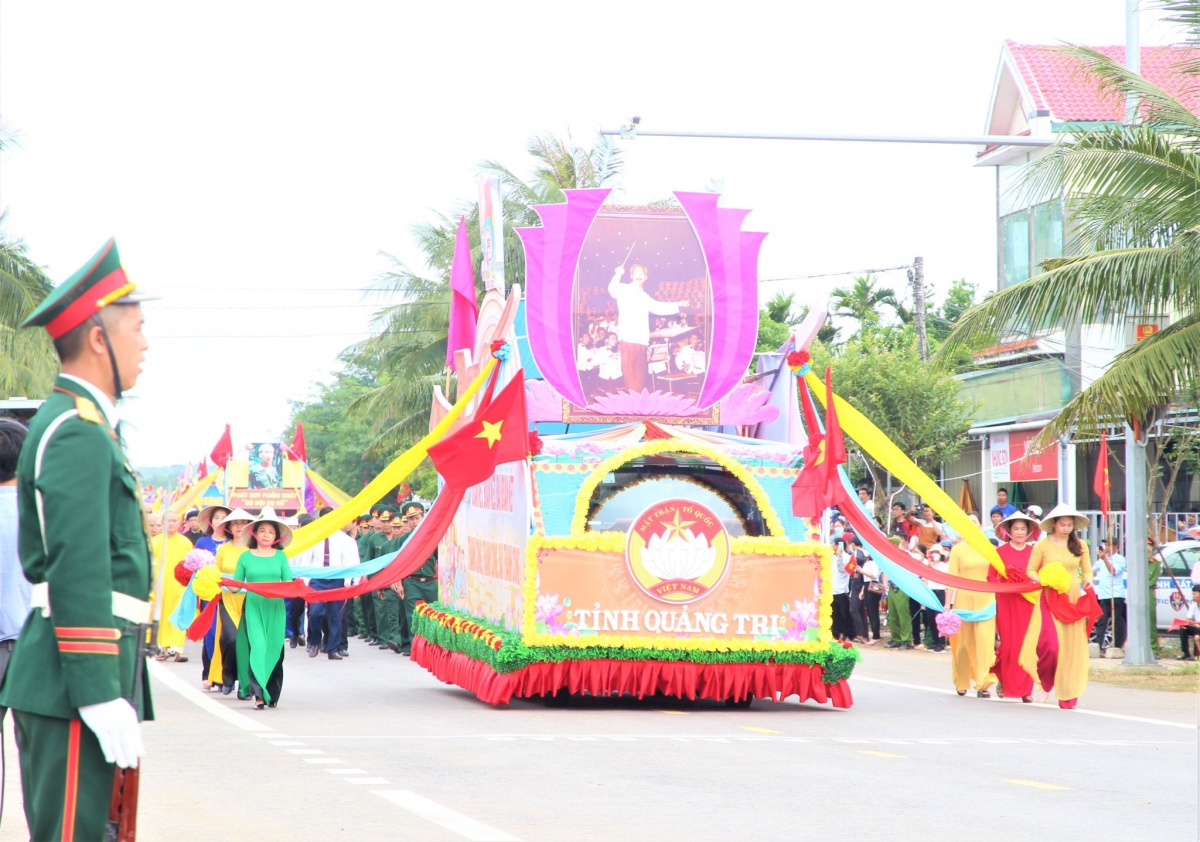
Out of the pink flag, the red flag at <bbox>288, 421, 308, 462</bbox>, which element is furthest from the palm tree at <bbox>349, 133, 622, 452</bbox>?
the pink flag

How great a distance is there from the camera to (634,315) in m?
14.7

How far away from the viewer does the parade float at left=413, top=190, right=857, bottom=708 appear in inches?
533

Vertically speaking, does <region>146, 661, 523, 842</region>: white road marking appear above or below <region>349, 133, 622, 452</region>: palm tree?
below

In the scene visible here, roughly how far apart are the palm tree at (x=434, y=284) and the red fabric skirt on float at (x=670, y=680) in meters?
18.2

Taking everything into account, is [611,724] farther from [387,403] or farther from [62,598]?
[387,403]

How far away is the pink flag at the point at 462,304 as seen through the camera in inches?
708

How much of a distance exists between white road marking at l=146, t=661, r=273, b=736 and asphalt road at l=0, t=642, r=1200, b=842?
7 cm

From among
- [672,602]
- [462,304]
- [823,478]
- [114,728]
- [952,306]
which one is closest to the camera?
[114,728]

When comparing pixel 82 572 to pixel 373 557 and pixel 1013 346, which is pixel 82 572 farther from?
pixel 1013 346

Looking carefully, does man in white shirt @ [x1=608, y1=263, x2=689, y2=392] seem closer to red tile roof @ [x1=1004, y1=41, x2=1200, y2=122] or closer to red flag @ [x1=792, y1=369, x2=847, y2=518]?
red flag @ [x1=792, y1=369, x2=847, y2=518]

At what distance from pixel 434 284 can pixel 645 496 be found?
67.9ft

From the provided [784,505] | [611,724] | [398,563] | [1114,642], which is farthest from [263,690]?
[1114,642]

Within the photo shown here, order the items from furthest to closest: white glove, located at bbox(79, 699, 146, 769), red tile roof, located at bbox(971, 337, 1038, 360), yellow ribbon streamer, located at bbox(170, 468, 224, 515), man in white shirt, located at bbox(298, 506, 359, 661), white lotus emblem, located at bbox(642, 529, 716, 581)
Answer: red tile roof, located at bbox(971, 337, 1038, 360) → man in white shirt, located at bbox(298, 506, 359, 661) → yellow ribbon streamer, located at bbox(170, 468, 224, 515) → white lotus emblem, located at bbox(642, 529, 716, 581) → white glove, located at bbox(79, 699, 146, 769)

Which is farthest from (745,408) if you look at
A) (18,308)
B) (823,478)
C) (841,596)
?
(18,308)
